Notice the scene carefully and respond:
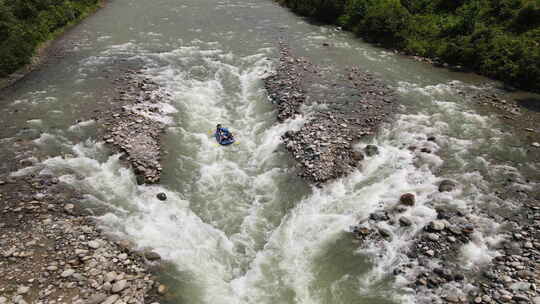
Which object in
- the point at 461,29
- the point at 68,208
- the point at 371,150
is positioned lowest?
the point at 68,208

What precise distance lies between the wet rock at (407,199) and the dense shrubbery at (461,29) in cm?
1646

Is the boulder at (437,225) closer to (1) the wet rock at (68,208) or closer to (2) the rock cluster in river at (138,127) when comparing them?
(2) the rock cluster in river at (138,127)

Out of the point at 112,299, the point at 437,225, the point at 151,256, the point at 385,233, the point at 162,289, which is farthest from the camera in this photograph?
the point at 385,233

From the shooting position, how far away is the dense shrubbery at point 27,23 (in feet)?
81.5

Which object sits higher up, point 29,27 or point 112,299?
point 29,27

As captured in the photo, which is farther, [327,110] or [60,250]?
[327,110]

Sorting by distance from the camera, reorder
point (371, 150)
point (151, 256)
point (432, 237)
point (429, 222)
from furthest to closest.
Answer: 1. point (371, 150)
2. point (429, 222)
3. point (432, 237)
4. point (151, 256)

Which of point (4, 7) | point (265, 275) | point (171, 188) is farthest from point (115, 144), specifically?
point (4, 7)

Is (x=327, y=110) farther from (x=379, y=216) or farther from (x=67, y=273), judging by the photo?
(x=67, y=273)

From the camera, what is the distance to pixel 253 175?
52.6 ft

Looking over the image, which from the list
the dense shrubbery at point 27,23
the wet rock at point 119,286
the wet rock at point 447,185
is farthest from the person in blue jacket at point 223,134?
the dense shrubbery at point 27,23

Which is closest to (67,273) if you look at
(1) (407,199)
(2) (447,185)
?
(1) (407,199)

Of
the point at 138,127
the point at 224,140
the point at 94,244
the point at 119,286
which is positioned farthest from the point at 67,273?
the point at 224,140

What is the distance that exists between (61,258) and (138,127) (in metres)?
8.60
